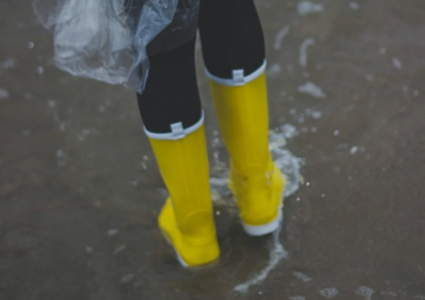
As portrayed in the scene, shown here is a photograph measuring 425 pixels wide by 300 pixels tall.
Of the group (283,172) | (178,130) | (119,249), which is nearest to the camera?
(178,130)

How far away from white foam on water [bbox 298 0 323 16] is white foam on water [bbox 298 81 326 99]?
15.9 inches

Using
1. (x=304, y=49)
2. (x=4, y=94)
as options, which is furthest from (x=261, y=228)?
(x=4, y=94)

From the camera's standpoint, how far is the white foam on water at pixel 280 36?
5.26 feet

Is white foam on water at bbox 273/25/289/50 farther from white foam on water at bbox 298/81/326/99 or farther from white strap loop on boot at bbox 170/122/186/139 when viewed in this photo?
white strap loop on boot at bbox 170/122/186/139

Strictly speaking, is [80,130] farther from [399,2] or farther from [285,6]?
[399,2]

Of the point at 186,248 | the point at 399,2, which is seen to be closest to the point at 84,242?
the point at 186,248

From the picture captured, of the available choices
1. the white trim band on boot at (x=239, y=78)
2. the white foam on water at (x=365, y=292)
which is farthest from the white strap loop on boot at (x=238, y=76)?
the white foam on water at (x=365, y=292)

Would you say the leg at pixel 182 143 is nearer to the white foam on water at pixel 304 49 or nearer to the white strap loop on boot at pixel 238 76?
the white strap loop on boot at pixel 238 76

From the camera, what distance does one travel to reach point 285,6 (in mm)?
1774

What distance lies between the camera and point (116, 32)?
73 centimetres

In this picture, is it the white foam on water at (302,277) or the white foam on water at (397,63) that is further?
the white foam on water at (397,63)

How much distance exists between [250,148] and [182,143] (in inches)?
6.0

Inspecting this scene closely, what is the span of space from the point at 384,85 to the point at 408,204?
1.43 feet

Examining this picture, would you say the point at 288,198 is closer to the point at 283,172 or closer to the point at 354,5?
the point at 283,172
